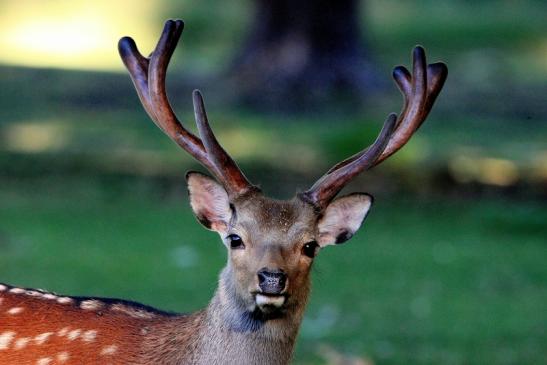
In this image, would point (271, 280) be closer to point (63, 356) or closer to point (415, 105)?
point (63, 356)

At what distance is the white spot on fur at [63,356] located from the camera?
258 inches

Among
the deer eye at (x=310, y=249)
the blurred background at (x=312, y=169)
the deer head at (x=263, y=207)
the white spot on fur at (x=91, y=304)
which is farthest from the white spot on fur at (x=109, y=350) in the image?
the blurred background at (x=312, y=169)

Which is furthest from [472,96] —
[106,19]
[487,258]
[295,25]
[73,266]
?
[73,266]

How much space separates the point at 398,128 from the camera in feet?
23.0

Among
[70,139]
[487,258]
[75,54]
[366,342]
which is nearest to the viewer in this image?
[366,342]

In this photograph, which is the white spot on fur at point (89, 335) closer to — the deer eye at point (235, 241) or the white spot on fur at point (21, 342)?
the white spot on fur at point (21, 342)

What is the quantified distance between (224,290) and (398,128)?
1202 mm

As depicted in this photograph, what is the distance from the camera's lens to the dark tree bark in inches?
870

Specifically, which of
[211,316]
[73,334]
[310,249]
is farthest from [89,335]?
[310,249]

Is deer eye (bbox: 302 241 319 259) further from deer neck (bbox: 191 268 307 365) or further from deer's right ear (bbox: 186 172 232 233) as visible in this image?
deer's right ear (bbox: 186 172 232 233)

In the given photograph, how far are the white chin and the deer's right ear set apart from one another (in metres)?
0.55

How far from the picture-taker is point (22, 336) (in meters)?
6.61

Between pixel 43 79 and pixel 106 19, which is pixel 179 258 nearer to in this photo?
pixel 43 79

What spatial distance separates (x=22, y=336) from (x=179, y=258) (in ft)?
20.4
